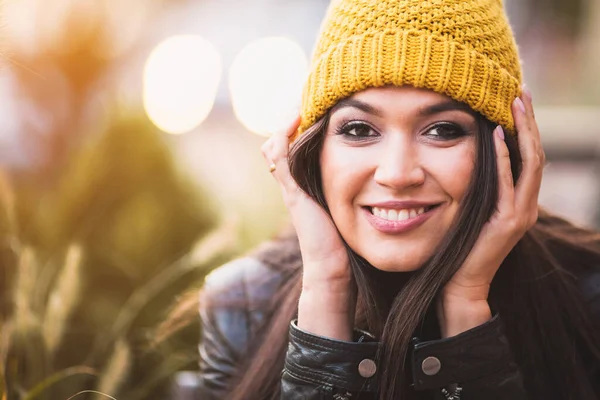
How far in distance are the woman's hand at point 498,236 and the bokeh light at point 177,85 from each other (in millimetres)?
2564

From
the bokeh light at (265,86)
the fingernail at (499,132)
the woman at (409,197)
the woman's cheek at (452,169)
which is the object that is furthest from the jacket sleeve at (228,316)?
the bokeh light at (265,86)

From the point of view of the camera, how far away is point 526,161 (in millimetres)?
2250

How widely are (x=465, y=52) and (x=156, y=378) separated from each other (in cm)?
146

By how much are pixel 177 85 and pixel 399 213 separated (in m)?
3.17

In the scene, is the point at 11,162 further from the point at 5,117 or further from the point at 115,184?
the point at 115,184

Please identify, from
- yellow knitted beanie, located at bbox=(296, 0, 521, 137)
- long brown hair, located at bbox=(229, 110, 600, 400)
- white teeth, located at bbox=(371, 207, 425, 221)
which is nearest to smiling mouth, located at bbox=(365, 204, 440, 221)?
white teeth, located at bbox=(371, 207, 425, 221)

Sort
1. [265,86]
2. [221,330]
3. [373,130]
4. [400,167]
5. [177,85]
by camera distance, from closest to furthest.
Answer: [400,167], [373,130], [221,330], [177,85], [265,86]

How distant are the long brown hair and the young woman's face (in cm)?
5

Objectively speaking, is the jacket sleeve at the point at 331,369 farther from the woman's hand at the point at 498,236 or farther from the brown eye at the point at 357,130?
the brown eye at the point at 357,130

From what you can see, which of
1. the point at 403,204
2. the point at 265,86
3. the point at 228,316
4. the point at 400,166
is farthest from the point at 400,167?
the point at 265,86

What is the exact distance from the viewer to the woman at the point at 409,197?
214cm

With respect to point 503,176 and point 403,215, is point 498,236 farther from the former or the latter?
point 403,215

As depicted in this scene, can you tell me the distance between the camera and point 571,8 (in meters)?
9.91

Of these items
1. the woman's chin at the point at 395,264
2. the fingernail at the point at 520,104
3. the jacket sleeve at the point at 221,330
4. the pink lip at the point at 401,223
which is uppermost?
the fingernail at the point at 520,104
